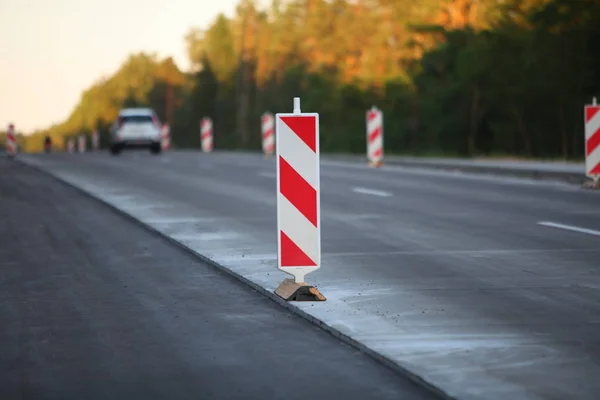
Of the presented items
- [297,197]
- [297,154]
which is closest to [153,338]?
[297,197]

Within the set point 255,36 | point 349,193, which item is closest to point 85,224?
point 349,193

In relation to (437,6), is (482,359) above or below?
below

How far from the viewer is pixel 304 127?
10359mm

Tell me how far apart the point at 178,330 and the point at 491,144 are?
144ft

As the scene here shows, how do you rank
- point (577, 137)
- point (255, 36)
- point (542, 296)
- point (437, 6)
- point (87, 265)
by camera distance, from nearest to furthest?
point (542, 296), point (87, 265), point (577, 137), point (437, 6), point (255, 36)

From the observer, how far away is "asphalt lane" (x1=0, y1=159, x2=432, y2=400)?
7121 mm

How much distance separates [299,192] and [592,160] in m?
13.4

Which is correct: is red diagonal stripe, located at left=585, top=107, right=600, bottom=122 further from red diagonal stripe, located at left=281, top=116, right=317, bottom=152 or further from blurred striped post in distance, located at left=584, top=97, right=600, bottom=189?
red diagonal stripe, located at left=281, top=116, right=317, bottom=152

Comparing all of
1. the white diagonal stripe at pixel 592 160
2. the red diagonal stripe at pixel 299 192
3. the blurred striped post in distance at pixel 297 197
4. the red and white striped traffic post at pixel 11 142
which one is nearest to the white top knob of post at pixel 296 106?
the blurred striped post in distance at pixel 297 197

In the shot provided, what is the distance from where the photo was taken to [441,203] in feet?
66.3

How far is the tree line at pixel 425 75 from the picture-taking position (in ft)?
150

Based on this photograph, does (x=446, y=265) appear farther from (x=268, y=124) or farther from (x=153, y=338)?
(x=268, y=124)

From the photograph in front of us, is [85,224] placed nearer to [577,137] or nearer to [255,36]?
[577,137]

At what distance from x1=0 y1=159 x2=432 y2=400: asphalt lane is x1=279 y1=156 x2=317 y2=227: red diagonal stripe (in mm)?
776
